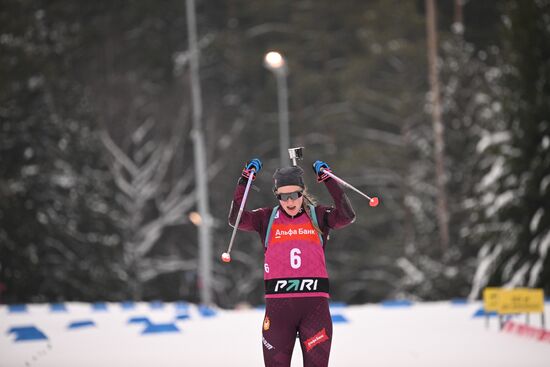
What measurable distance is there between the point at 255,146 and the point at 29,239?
64.4 feet

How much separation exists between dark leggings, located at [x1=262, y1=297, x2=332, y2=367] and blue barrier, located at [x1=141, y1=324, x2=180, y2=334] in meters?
7.57

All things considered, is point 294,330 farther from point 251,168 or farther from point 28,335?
point 28,335

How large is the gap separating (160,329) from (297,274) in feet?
25.6

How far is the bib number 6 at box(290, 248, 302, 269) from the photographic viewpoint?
7926 millimetres

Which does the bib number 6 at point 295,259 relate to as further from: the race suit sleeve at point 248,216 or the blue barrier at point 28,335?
the blue barrier at point 28,335

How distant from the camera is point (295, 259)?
313 inches

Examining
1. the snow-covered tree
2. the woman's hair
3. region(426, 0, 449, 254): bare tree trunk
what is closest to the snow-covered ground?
the woman's hair

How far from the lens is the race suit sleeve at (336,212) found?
801 centimetres

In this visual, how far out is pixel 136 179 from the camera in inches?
1928

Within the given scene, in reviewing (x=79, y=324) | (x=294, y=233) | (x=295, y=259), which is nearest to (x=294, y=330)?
(x=295, y=259)

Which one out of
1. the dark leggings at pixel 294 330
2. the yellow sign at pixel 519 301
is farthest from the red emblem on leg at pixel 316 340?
the yellow sign at pixel 519 301

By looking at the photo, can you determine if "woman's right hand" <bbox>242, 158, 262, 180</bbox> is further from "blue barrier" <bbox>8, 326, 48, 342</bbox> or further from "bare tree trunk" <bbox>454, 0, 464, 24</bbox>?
"bare tree trunk" <bbox>454, 0, 464, 24</bbox>

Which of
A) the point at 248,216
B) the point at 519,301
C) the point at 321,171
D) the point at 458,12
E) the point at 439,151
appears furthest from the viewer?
the point at 458,12

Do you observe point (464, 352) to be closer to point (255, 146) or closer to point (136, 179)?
point (136, 179)
